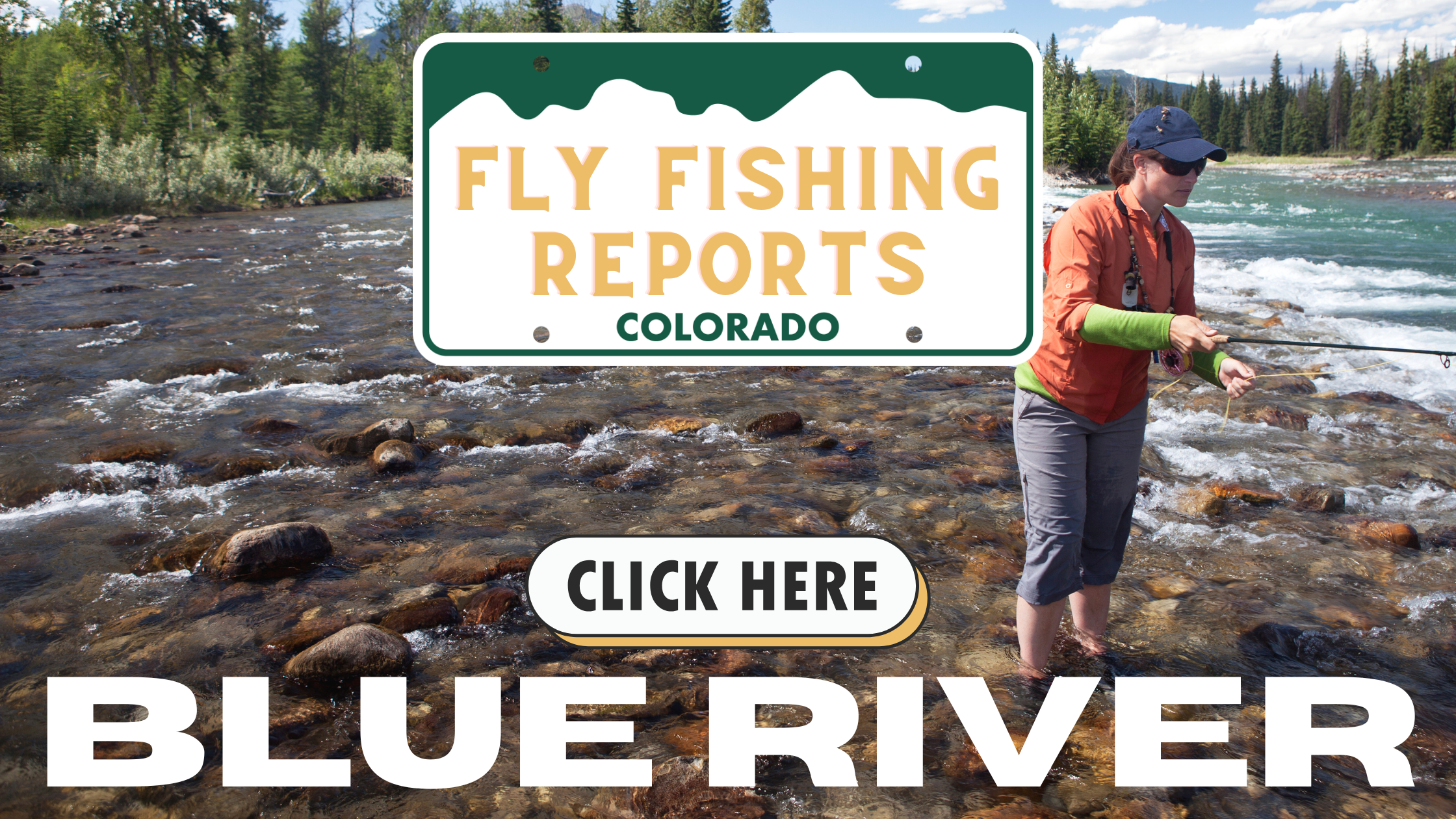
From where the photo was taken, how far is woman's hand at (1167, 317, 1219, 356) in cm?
276

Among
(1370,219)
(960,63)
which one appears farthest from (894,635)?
(1370,219)

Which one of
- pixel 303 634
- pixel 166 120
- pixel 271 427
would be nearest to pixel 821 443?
pixel 303 634

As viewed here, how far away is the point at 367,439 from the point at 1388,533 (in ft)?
22.9

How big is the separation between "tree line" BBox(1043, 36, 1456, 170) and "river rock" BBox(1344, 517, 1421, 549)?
61.2 meters

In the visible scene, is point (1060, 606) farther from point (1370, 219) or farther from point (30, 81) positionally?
point (30, 81)

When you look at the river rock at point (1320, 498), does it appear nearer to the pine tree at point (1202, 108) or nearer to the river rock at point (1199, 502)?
the river rock at point (1199, 502)

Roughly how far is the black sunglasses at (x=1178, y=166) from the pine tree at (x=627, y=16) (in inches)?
3053

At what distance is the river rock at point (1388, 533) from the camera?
5555mm

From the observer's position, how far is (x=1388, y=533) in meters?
5.62

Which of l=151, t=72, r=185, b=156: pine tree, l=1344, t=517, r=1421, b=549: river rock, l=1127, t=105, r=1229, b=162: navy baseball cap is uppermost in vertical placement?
l=151, t=72, r=185, b=156: pine tree

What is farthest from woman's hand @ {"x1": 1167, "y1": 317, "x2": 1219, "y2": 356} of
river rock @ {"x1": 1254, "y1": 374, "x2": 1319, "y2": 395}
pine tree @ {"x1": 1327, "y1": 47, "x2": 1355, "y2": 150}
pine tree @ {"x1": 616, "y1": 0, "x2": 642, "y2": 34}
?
pine tree @ {"x1": 1327, "y1": 47, "x2": 1355, "y2": 150}

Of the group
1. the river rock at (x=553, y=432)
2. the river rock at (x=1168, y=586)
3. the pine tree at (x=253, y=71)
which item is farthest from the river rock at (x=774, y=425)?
the pine tree at (x=253, y=71)

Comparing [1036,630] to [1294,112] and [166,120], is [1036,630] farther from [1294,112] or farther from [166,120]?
[1294,112]

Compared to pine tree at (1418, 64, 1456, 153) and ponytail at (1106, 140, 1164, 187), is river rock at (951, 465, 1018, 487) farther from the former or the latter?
pine tree at (1418, 64, 1456, 153)
